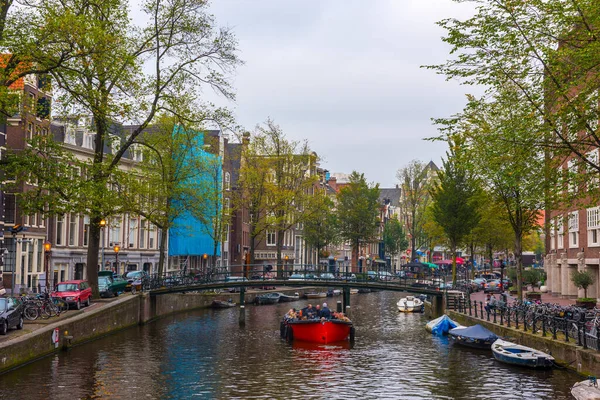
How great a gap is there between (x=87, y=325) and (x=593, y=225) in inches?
1364

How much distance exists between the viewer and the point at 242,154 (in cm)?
7156

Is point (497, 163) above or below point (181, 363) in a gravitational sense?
above

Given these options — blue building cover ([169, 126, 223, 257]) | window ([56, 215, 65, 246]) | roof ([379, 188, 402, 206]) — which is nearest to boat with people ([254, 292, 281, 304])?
blue building cover ([169, 126, 223, 257])

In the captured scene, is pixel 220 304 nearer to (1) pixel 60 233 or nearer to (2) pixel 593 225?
(1) pixel 60 233

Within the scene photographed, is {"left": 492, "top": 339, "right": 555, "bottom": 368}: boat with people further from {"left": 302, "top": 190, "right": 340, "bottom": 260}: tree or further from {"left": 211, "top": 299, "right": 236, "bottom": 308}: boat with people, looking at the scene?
{"left": 302, "top": 190, "right": 340, "bottom": 260}: tree

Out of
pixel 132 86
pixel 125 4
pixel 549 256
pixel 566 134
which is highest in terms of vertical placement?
pixel 125 4

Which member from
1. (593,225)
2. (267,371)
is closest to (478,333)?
(267,371)

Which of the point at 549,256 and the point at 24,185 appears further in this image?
the point at 549,256

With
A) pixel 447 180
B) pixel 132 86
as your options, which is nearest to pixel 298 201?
pixel 447 180

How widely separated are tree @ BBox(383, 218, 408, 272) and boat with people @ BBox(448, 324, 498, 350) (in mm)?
91301

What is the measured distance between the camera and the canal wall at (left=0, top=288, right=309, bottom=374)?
2803 centimetres

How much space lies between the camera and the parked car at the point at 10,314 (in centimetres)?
2898

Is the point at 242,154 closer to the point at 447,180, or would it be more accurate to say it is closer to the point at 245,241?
the point at 447,180

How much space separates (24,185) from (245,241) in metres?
47.0
